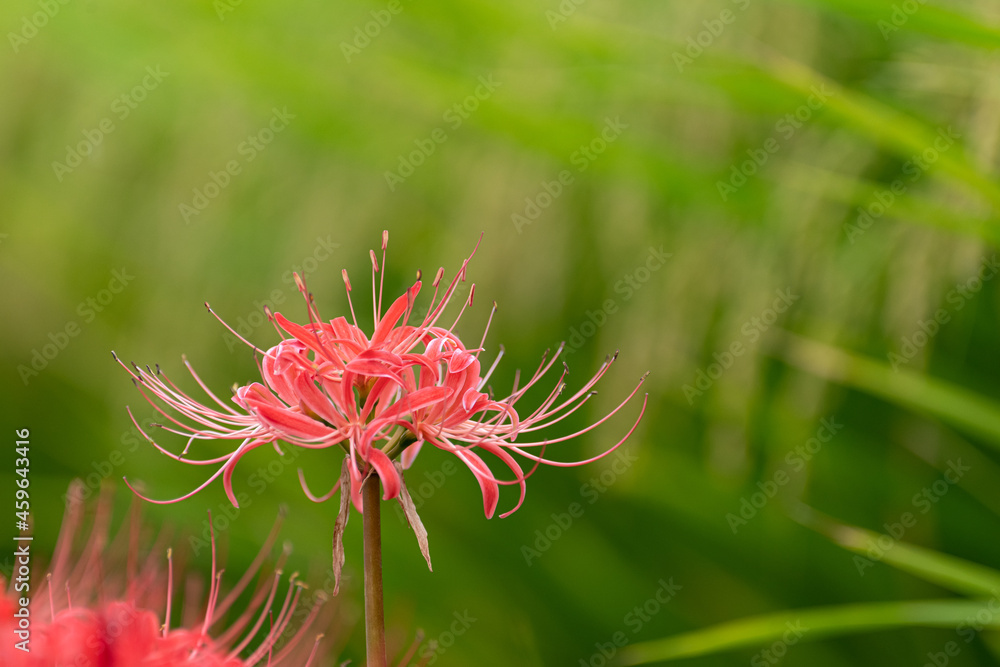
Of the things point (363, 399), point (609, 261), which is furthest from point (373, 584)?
point (609, 261)

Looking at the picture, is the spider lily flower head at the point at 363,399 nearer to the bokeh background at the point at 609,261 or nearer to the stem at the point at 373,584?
the stem at the point at 373,584

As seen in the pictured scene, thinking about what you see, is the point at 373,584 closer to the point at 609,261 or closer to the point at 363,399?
the point at 363,399

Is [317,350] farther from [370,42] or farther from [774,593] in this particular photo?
[774,593]

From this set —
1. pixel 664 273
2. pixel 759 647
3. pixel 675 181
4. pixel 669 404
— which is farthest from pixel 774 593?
pixel 675 181

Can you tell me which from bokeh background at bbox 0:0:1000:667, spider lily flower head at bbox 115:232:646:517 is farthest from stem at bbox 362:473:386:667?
bokeh background at bbox 0:0:1000:667

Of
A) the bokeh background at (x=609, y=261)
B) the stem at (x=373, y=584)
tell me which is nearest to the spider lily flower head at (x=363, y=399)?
the stem at (x=373, y=584)

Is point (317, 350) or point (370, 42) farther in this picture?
point (370, 42)
